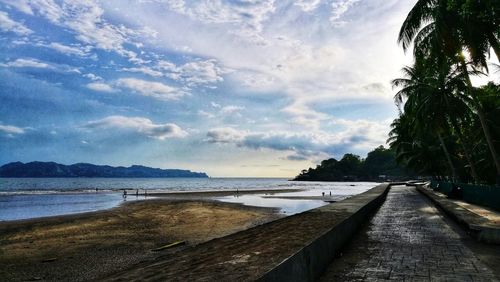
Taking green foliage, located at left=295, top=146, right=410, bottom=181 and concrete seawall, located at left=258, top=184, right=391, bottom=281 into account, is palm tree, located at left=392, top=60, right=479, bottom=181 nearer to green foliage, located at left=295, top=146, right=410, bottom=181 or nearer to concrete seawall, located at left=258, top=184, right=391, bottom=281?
concrete seawall, located at left=258, top=184, right=391, bottom=281

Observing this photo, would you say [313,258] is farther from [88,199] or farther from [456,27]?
[88,199]

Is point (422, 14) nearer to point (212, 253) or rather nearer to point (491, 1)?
point (491, 1)

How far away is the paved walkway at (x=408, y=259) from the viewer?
208 inches

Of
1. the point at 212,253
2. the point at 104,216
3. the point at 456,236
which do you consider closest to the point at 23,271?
the point at 212,253

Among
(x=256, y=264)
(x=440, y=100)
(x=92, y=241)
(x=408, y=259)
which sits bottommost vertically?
(x=92, y=241)

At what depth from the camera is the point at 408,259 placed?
6273 mm

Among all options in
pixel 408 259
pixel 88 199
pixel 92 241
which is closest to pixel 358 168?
pixel 88 199

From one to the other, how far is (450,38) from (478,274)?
12.4 metres

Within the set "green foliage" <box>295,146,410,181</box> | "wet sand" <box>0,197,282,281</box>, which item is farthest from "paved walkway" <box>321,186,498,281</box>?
"green foliage" <box>295,146,410,181</box>

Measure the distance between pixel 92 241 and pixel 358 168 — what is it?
16049 cm

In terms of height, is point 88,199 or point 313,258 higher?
point 313,258

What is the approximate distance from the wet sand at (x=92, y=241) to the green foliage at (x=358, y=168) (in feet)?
459

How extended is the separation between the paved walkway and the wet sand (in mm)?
4347

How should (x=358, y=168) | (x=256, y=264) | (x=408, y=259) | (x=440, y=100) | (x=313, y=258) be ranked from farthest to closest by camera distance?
1. (x=358, y=168)
2. (x=440, y=100)
3. (x=408, y=259)
4. (x=313, y=258)
5. (x=256, y=264)
